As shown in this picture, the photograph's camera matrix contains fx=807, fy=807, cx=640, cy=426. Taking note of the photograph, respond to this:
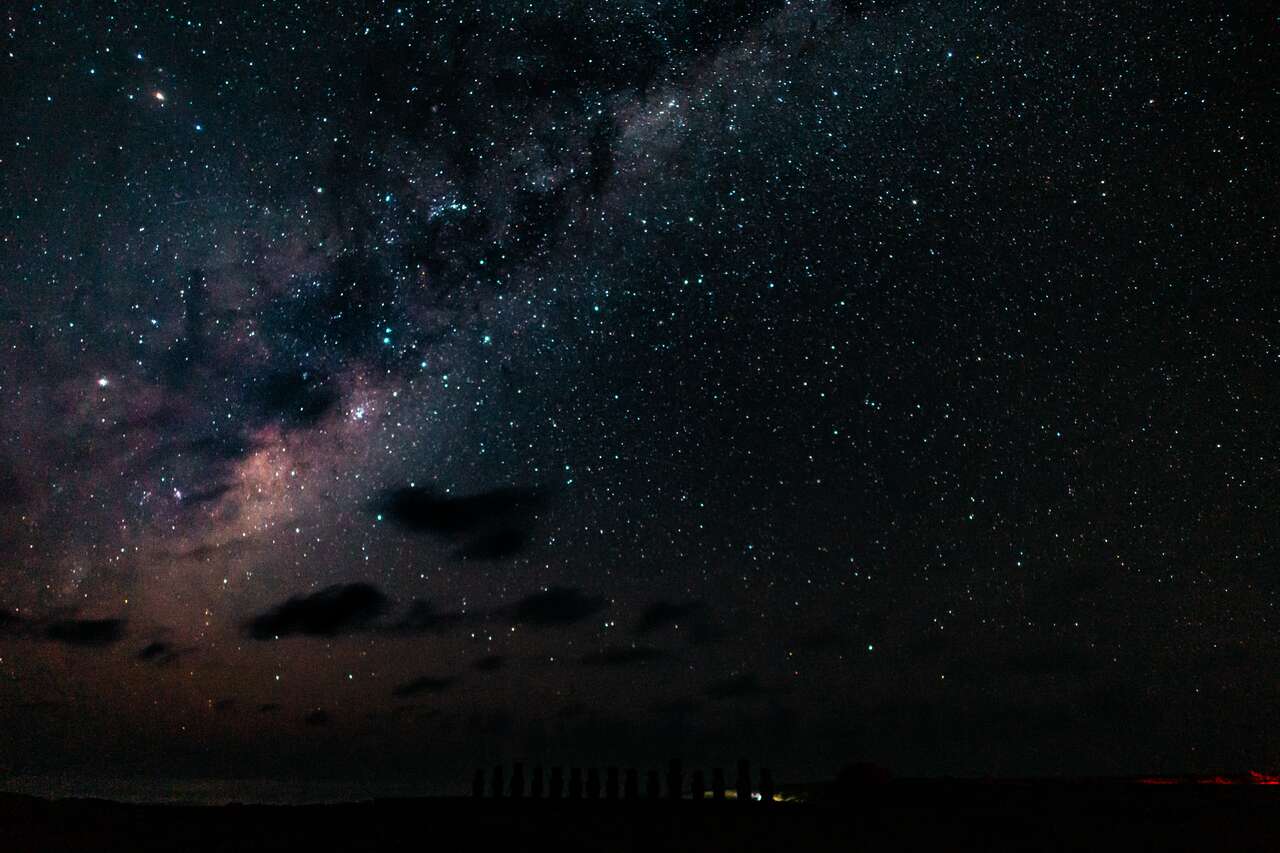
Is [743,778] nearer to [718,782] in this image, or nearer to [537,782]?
[718,782]

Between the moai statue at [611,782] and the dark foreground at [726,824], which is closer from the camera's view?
the dark foreground at [726,824]

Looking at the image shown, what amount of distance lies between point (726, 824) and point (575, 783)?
681 centimetres

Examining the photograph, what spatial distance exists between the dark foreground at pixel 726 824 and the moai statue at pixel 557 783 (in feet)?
12.0

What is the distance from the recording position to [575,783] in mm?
17078

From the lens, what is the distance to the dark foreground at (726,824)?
371 inches

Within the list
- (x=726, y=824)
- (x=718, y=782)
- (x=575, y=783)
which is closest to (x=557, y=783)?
(x=575, y=783)

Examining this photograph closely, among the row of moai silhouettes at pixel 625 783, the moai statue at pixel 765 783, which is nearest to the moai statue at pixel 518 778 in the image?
the row of moai silhouettes at pixel 625 783

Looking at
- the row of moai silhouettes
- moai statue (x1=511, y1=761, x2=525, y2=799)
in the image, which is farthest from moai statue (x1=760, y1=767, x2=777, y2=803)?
moai statue (x1=511, y1=761, x2=525, y2=799)

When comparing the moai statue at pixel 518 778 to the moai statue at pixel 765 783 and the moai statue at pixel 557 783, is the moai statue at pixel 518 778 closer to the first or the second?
the moai statue at pixel 557 783

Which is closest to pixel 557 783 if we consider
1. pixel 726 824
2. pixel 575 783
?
pixel 575 783

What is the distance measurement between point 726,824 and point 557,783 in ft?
23.4

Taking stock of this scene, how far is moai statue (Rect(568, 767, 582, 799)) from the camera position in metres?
16.9

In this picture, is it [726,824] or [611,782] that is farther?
[611,782]

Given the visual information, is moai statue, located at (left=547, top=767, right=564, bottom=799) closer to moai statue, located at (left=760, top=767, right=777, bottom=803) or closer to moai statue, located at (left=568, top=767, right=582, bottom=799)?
moai statue, located at (left=568, top=767, right=582, bottom=799)
